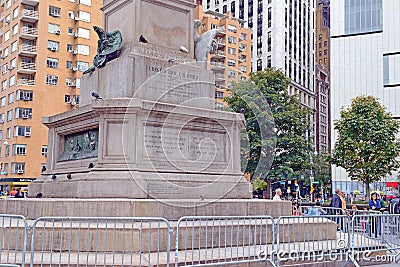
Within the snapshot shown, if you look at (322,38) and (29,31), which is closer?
(29,31)

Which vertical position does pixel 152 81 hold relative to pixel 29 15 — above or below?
below

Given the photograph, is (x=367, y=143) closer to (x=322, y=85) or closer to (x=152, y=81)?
(x=152, y=81)

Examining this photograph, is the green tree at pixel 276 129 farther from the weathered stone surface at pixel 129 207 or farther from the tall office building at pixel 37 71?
the weathered stone surface at pixel 129 207

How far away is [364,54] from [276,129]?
23597 millimetres

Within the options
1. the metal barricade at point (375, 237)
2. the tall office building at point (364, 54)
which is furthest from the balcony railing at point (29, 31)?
the metal barricade at point (375, 237)

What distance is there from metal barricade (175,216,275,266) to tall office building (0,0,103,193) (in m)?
47.2

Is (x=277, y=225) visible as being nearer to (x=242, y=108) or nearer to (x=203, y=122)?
(x=203, y=122)

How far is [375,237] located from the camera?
1214 centimetres

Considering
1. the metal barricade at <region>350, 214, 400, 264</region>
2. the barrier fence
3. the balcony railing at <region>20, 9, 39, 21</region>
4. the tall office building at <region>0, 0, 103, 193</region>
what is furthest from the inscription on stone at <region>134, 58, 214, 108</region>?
the balcony railing at <region>20, 9, 39, 21</region>

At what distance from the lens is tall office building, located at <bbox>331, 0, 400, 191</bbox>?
2256 inches

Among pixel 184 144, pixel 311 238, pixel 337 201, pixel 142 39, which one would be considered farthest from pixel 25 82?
pixel 311 238

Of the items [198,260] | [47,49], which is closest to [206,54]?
[198,260]

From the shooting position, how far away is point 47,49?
55.9m

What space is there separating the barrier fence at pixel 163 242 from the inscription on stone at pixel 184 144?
97.6 inches
